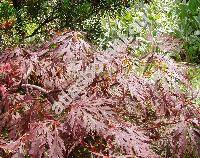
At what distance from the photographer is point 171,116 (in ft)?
6.68

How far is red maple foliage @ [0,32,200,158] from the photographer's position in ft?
5.69

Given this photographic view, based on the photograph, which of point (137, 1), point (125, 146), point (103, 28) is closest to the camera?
point (125, 146)

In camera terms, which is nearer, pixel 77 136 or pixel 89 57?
pixel 77 136

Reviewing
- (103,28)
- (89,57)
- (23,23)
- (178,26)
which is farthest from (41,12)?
(89,57)

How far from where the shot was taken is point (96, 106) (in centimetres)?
179

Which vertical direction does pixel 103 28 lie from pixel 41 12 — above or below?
below

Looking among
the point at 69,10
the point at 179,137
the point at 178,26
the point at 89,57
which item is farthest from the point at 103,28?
the point at 179,137

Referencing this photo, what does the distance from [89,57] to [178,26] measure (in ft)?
11.4

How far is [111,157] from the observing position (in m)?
1.74

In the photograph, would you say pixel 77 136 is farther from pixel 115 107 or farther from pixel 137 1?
pixel 137 1

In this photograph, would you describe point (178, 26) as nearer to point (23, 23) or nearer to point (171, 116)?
point (23, 23)

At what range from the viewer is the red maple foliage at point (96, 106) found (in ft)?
5.69

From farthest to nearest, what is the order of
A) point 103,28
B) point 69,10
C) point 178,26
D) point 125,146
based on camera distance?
1. point 178,26
2. point 103,28
3. point 69,10
4. point 125,146

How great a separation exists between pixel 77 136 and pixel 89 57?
1.81 ft
